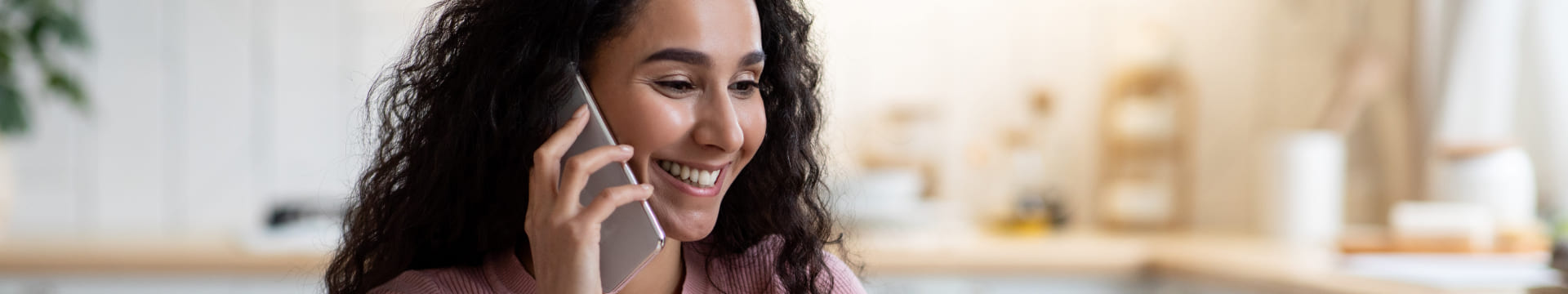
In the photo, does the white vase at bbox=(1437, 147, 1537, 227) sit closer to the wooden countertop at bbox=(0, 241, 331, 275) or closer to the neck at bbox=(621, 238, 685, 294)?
the neck at bbox=(621, 238, 685, 294)

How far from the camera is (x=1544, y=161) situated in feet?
6.12

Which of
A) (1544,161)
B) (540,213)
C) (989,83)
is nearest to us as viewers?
(540,213)

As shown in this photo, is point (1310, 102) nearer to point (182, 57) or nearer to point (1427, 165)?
point (1427, 165)

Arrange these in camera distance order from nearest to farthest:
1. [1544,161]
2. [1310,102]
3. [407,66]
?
[407,66] → [1544,161] → [1310,102]

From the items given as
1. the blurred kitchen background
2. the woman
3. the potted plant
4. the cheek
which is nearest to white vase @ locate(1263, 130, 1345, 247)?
the blurred kitchen background

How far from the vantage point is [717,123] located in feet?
2.54

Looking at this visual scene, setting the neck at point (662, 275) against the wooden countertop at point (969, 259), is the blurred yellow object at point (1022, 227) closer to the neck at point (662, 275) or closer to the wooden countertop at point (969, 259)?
the wooden countertop at point (969, 259)

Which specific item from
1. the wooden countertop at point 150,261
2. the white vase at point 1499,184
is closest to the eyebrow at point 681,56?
the wooden countertop at point 150,261

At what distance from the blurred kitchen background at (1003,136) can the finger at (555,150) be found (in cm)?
107

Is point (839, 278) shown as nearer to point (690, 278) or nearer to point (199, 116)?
point (690, 278)

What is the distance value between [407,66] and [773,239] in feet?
→ 1.01

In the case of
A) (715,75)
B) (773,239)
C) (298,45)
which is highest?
(298,45)

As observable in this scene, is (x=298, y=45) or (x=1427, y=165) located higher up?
(x=298, y=45)

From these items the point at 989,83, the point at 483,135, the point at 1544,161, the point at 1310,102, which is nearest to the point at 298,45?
the point at 989,83
